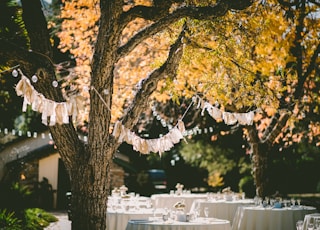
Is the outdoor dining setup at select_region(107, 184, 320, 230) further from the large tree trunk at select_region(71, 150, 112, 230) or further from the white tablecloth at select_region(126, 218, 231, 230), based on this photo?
the large tree trunk at select_region(71, 150, 112, 230)

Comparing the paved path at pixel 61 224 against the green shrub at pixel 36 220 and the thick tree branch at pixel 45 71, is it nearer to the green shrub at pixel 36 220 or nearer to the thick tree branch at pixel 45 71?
the green shrub at pixel 36 220

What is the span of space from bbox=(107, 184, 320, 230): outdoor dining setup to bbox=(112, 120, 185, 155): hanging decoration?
1.36 meters

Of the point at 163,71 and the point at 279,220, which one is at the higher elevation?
the point at 163,71

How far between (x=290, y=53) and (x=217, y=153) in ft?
50.6

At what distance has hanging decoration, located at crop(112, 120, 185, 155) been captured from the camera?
303 inches

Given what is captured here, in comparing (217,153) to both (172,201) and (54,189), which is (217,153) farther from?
(172,201)

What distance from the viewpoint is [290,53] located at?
13.2 m

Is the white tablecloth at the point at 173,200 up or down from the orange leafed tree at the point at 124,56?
down

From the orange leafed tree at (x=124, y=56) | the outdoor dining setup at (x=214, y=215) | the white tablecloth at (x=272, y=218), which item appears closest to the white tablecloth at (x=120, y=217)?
the outdoor dining setup at (x=214, y=215)

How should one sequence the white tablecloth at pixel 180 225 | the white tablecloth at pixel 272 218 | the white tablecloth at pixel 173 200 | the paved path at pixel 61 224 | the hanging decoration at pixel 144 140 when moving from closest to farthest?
the hanging decoration at pixel 144 140, the white tablecloth at pixel 180 225, the white tablecloth at pixel 272 218, the paved path at pixel 61 224, the white tablecloth at pixel 173 200

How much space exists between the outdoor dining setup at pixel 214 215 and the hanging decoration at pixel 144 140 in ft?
4.46

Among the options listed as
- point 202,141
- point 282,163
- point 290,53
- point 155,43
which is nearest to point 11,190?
point 155,43

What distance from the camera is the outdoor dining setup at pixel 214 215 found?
29.0 ft

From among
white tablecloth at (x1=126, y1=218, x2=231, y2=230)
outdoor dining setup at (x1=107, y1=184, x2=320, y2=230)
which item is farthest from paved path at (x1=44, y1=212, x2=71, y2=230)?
white tablecloth at (x1=126, y1=218, x2=231, y2=230)
